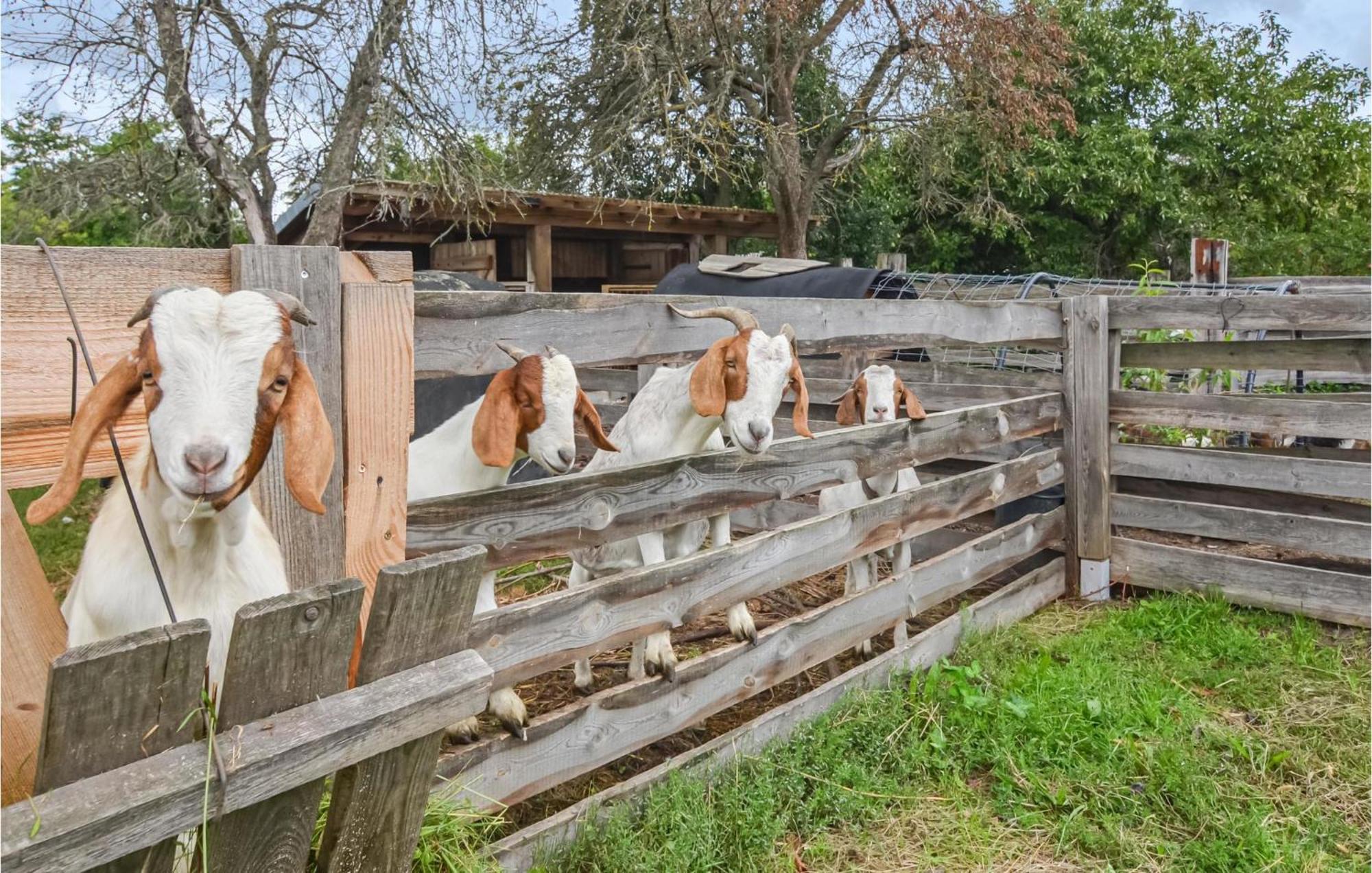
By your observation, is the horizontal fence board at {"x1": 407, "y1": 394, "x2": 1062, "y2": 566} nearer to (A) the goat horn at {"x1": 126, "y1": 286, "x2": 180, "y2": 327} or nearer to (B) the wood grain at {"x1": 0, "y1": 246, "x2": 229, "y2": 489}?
(B) the wood grain at {"x1": 0, "y1": 246, "x2": 229, "y2": 489}

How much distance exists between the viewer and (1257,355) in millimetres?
4992

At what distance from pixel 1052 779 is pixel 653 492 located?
6.35 feet


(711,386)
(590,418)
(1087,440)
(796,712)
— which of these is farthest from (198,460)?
(1087,440)

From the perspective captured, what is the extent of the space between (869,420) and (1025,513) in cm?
178

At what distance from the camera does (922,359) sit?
25.6 feet

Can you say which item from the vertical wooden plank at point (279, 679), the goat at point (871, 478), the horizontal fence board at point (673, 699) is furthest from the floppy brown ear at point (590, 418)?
the goat at point (871, 478)

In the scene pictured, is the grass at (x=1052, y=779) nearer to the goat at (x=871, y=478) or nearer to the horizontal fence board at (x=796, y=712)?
the horizontal fence board at (x=796, y=712)

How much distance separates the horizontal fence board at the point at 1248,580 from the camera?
15.2 ft

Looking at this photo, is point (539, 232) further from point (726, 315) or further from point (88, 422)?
point (88, 422)

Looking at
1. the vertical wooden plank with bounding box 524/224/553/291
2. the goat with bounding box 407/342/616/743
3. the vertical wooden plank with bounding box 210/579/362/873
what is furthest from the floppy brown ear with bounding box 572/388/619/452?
the vertical wooden plank with bounding box 524/224/553/291

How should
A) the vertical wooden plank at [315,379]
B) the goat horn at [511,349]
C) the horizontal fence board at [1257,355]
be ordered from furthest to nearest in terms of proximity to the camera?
1. the horizontal fence board at [1257,355]
2. the goat horn at [511,349]
3. the vertical wooden plank at [315,379]

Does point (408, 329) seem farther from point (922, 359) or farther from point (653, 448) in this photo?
point (922, 359)

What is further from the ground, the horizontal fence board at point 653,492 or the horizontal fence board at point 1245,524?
the horizontal fence board at point 653,492

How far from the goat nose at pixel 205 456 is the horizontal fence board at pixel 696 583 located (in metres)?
1.09
